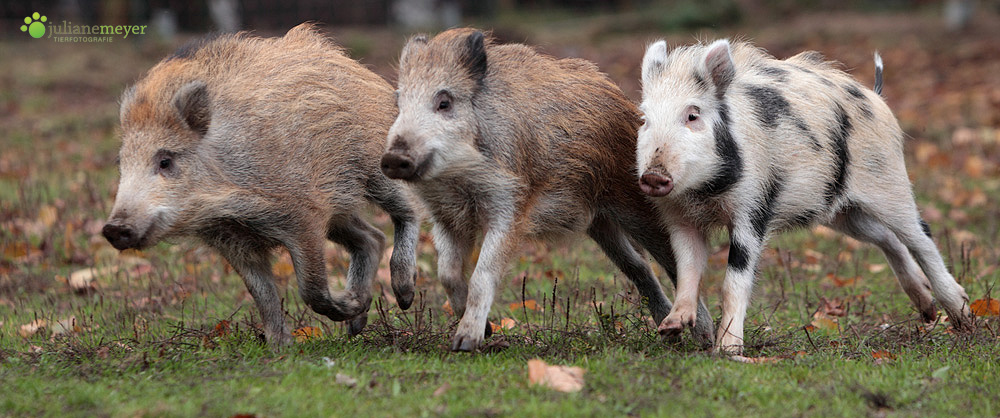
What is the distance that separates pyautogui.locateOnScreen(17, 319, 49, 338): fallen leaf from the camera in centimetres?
604

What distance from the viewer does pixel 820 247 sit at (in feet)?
29.1

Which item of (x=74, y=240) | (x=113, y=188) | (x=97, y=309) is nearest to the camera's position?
(x=97, y=309)

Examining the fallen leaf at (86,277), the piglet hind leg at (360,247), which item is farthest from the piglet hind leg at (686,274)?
the fallen leaf at (86,277)

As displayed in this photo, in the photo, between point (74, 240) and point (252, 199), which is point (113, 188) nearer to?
point (74, 240)

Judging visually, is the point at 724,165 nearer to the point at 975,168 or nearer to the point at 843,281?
the point at 843,281

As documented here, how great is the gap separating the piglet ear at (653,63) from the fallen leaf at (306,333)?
2.27m

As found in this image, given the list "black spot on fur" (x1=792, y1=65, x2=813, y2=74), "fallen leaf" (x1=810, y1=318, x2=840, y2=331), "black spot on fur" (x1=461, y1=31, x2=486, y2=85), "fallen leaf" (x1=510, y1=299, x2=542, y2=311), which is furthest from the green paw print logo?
"fallen leaf" (x1=810, y1=318, x2=840, y2=331)

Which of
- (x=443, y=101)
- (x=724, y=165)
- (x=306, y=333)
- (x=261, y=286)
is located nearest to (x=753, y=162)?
(x=724, y=165)

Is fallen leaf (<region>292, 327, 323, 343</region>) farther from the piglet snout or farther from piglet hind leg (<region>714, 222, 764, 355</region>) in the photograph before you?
piglet hind leg (<region>714, 222, 764, 355</region>)

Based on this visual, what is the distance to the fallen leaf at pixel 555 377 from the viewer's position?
443 cm

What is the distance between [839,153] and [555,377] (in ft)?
7.30

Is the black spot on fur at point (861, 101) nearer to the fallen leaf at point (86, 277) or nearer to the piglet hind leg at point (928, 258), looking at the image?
the piglet hind leg at point (928, 258)

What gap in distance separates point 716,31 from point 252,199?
16533 mm

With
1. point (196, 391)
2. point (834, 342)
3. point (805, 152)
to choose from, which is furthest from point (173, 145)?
point (834, 342)
